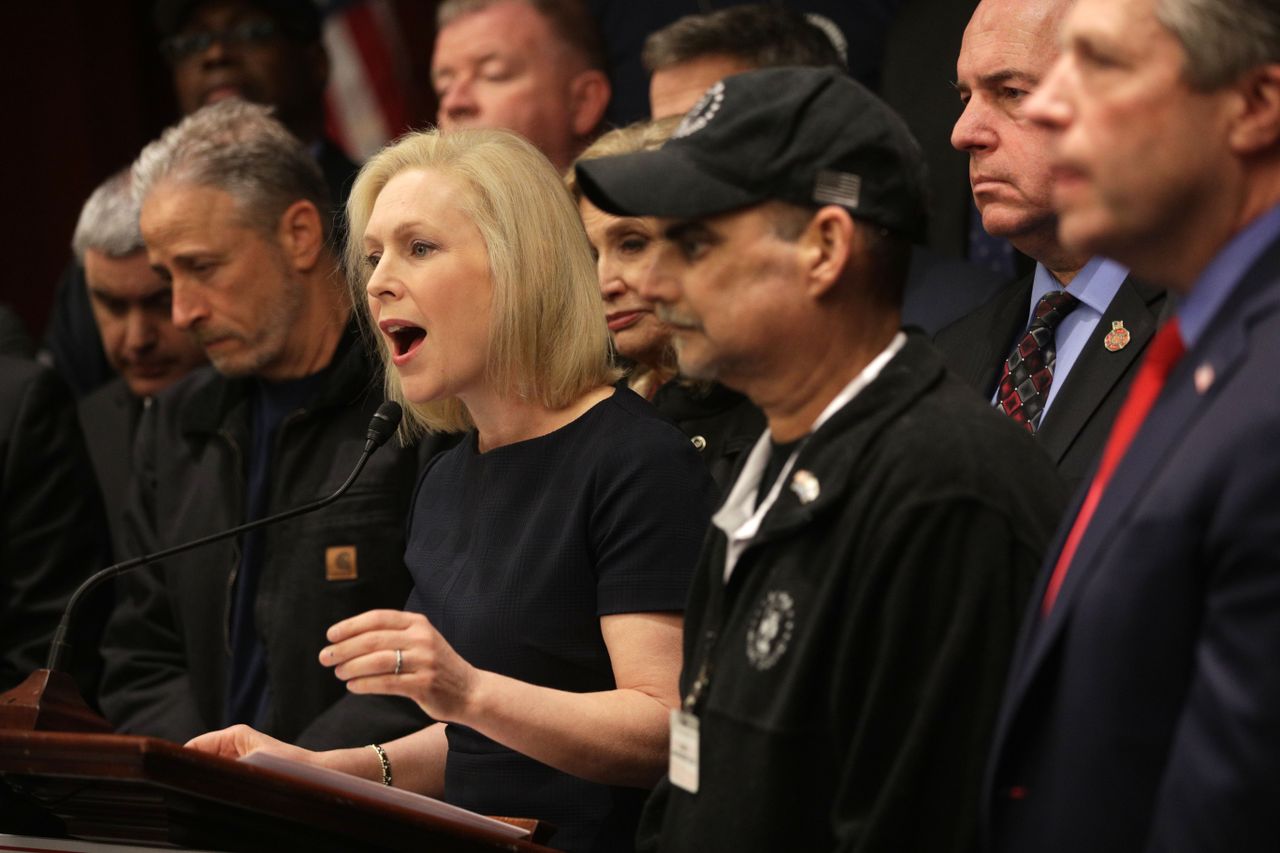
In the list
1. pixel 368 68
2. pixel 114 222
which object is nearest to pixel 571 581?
pixel 114 222

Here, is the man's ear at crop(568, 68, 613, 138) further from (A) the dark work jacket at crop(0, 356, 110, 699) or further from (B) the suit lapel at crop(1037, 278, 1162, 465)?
(B) the suit lapel at crop(1037, 278, 1162, 465)

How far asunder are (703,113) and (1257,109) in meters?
0.55

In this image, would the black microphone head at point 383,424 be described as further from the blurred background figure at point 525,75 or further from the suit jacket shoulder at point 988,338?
the blurred background figure at point 525,75

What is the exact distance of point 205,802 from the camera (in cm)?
174

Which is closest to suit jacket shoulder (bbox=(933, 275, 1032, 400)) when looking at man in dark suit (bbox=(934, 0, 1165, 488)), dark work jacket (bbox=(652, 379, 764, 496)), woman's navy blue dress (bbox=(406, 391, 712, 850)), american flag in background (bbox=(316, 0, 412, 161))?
man in dark suit (bbox=(934, 0, 1165, 488))

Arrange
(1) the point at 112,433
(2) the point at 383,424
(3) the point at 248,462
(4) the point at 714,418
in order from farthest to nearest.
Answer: (1) the point at 112,433 → (3) the point at 248,462 → (4) the point at 714,418 → (2) the point at 383,424

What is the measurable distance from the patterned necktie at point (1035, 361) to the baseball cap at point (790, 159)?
0.78 meters

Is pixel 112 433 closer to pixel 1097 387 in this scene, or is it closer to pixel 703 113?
pixel 1097 387

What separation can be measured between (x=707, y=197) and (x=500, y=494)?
2.49ft

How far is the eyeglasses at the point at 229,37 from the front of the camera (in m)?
4.52

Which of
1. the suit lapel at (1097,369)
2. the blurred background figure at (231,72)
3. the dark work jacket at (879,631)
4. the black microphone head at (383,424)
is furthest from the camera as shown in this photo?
the blurred background figure at (231,72)

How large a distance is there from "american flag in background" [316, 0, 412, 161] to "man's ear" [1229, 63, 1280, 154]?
4317 millimetres

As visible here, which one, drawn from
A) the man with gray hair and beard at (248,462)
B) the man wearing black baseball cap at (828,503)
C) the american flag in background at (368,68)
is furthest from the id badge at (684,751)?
the american flag in background at (368,68)

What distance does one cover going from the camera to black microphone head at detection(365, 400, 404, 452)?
94.2 inches
